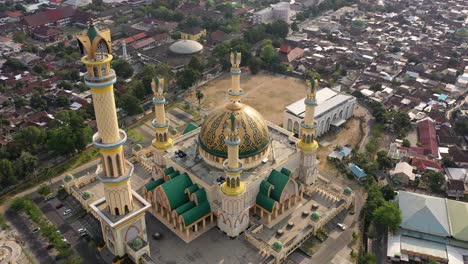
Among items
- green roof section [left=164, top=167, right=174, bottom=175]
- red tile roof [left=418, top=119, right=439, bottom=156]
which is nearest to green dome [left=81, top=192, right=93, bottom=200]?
green roof section [left=164, top=167, right=174, bottom=175]

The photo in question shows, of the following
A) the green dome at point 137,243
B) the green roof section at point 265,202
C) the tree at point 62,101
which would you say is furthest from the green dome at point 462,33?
the green dome at point 137,243

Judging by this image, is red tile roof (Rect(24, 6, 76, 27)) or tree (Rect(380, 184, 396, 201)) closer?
tree (Rect(380, 184, 396, 201))

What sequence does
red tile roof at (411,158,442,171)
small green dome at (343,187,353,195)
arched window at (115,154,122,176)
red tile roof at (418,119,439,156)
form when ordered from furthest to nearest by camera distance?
red tile roof at (418,119,439,156)
red tile roof at (411,158,442,171)
small green dome at (343,187,353,195)
arched window at (115,154,122,176)

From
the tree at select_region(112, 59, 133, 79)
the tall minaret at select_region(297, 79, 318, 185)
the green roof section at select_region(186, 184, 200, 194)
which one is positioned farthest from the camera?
the tree at select_region(112, 59, 133, 79)

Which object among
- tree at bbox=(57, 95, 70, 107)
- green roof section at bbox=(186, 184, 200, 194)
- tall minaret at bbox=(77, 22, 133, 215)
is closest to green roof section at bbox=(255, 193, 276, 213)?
green roof section at bbox=(186, 184, 200, 194)

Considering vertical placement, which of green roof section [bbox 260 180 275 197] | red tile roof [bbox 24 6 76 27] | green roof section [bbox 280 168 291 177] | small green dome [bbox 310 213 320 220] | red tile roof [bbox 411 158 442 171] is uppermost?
red tile roof [bbox 24 6 76 27]

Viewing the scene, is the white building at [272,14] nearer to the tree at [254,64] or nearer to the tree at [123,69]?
the tree at [254,64]

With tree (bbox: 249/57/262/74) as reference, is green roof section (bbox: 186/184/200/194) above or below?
above

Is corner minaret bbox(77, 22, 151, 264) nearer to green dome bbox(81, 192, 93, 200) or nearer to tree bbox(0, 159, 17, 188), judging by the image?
green dome bbox(81, 192, 93, 200)

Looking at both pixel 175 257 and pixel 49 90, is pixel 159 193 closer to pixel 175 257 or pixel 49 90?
pixel 175 257
